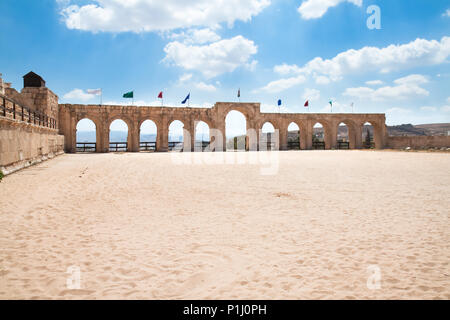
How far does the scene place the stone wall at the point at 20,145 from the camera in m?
9.00

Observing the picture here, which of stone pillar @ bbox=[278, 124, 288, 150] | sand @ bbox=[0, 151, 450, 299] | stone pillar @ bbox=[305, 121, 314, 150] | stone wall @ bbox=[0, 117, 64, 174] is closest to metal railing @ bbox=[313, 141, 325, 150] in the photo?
stone pillar @ bbox=[305, 121, 314, 150]

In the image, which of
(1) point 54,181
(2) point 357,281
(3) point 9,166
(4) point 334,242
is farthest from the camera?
(3) point 9,166

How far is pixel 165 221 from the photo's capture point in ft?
15.7

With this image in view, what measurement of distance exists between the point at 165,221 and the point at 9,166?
7.96 metres

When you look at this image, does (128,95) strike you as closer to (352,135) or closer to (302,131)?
(302,131)

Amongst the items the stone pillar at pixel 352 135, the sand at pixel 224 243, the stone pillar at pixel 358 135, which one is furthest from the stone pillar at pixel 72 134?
the stone pillar at pixel 358 135

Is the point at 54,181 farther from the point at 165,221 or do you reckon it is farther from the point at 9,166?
the point at 165,221

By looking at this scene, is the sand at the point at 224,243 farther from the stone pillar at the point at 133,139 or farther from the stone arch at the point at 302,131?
the stone arch at the point at 302,131

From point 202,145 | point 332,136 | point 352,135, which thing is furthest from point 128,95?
point 352,135

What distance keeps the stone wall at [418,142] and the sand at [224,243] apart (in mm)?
24576

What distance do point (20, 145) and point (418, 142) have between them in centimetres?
3265

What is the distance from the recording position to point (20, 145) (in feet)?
34.8
